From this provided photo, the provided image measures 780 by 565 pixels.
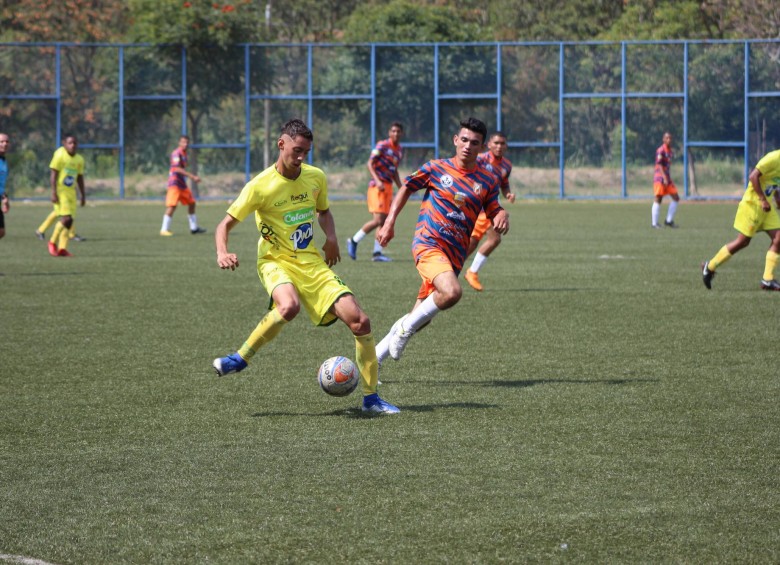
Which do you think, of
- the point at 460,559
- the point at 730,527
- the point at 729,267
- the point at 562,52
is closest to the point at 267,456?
the point at 460,559

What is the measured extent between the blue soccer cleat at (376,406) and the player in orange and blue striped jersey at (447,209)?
0.96 metres

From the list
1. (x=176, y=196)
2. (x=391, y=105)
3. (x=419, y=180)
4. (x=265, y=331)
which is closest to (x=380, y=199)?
(x=176, y=196)

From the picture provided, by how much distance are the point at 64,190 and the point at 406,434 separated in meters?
14.6

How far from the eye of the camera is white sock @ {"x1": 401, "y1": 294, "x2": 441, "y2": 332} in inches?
331

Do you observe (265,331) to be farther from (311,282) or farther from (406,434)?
(406,434)

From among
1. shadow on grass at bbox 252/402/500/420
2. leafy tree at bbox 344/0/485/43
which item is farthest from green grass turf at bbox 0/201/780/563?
leafy tree at bbox 344/0/485/43

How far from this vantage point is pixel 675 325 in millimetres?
11508

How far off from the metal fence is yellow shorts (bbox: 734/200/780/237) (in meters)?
23.2

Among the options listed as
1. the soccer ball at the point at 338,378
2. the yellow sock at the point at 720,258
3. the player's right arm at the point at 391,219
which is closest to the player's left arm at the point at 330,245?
the player's right arm at the point at 391,219

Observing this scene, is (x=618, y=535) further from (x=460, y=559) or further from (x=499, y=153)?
(x=499, y=153)

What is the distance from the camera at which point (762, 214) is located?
46.7ft

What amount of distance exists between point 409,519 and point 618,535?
2.91 ft

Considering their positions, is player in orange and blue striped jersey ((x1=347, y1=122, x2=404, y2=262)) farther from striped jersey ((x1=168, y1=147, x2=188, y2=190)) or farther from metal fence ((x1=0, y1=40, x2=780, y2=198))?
Answer: metal fence ((x1=0, y1=40, x2=780, y2=198))

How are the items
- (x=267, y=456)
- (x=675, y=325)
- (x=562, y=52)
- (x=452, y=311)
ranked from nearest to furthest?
(x=267, y=456)
(x=675, y=325)
(x=452, y=311)
(x=562, y=52)
